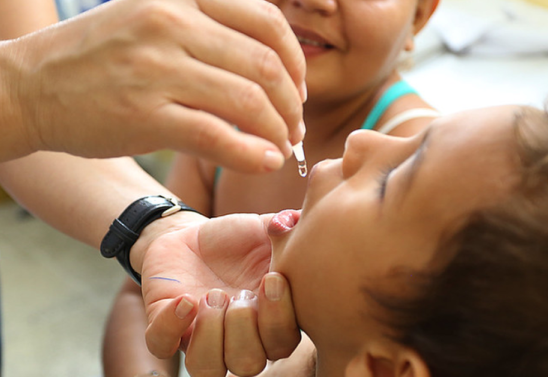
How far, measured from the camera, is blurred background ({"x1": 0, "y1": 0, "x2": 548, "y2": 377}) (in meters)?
2.02

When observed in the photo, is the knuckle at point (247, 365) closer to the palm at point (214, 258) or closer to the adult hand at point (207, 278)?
the adult hand at point (207, 278)

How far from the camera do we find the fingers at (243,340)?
0.73 meters

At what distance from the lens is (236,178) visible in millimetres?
1352

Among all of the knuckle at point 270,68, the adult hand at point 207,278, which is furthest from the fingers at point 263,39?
the adult hand at point 207,278

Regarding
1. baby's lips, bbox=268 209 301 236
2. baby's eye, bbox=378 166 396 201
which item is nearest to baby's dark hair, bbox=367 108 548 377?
baby's eye, bbox=378 166 396 201

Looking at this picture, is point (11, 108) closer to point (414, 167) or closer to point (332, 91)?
point (414, 167)

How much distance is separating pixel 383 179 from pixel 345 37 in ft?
1.64

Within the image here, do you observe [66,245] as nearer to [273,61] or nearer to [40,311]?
[40,311]

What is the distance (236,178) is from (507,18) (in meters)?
1.92

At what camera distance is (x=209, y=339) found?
2.42 feet

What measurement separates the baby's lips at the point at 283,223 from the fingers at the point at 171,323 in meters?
0.14

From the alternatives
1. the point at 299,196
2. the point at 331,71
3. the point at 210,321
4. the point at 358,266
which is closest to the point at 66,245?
the point at 299,196

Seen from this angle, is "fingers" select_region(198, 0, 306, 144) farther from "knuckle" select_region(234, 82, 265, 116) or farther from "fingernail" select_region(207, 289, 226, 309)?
"fingernail" select_region(207, 289, 226, 309)

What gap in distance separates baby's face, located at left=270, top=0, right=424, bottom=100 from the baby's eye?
47 centimetres
